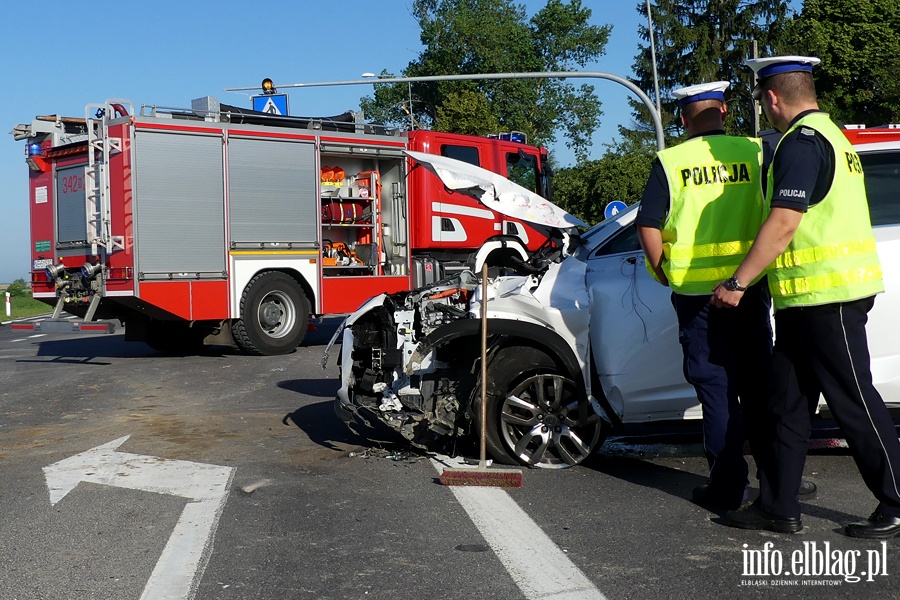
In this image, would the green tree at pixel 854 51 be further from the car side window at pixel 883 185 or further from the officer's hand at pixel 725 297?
the officer's hand at pixel 725 297

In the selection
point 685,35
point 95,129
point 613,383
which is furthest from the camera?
point 685,35

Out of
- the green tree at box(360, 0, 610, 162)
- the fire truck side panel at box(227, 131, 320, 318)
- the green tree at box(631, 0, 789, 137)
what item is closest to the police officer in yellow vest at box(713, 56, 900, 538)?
the fire truck side panel at box(227, 131, 320, 318)

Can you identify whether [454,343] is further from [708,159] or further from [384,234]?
[384,234]

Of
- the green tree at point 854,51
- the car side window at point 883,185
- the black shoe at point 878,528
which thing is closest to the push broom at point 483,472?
the black shoe at point 878,528

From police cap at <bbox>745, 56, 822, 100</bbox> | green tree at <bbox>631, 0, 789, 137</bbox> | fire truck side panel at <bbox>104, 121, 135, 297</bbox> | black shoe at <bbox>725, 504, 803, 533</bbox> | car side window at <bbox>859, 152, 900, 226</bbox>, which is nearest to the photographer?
police cap at <bbox>745, 56, 822, 100</bbox>

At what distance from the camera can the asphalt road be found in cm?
397

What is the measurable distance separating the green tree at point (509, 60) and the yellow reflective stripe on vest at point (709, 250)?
54.7 metres

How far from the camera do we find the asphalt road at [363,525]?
13.0 ft

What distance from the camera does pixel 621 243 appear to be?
6.14 meters

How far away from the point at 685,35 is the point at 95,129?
37.6 metres

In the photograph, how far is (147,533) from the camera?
15.9ft

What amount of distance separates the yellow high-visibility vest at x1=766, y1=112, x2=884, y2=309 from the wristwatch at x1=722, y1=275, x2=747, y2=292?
198mm

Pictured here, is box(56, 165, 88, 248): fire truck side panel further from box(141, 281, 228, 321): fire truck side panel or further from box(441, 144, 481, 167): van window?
box(441, 144, 481, 167): van window

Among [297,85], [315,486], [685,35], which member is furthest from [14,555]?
[685,35]
